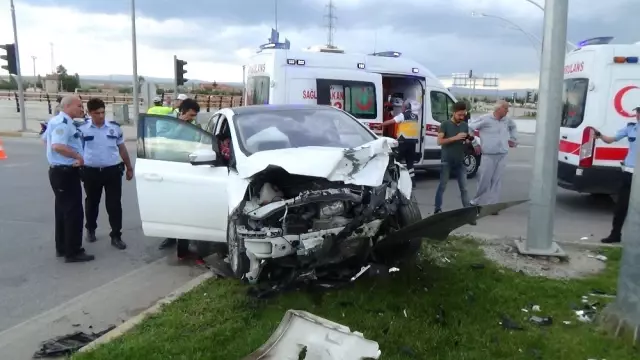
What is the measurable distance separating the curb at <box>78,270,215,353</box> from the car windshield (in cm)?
135

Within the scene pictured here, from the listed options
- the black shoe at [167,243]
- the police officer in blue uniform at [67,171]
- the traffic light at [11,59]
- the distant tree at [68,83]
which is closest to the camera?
the police officer in blue uniform at [67,171]

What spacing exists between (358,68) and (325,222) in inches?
300

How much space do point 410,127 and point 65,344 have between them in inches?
352

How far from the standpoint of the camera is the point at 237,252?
15.4 feet

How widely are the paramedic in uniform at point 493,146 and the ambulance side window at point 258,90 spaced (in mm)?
4761

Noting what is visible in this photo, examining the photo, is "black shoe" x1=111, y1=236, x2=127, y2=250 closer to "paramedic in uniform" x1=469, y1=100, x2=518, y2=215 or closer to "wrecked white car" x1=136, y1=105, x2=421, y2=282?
"wrecked white car" x1=136, y1=105, x2=421, y2=282

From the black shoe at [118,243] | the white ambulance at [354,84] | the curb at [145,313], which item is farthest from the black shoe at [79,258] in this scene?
the white ambulance at [354,84]

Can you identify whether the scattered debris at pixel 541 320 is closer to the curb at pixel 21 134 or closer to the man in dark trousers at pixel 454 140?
the man in dark trousers at pixel 454 140

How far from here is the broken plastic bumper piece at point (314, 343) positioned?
325 centimetres

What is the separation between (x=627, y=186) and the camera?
21.8 feet

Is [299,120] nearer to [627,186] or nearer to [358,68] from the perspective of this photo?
[627,186]

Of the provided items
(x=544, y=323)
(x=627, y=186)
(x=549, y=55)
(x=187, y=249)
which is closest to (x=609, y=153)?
(x=627, y=186)

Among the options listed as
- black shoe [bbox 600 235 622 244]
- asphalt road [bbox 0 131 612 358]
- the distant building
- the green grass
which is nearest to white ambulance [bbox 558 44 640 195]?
asphalt road [bbox 0 131 612 358]

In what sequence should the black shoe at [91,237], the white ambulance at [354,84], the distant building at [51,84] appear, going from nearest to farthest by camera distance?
the black shoe at [91,237], the white ambulance at [354,84], the distant building at [51,84]
